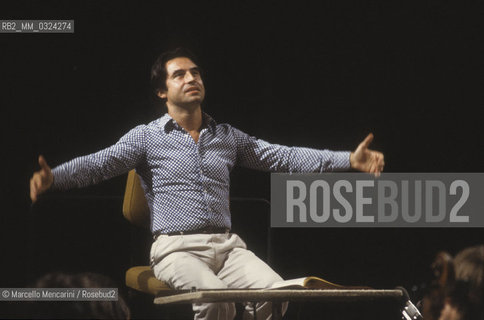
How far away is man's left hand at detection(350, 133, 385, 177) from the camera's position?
318 cm

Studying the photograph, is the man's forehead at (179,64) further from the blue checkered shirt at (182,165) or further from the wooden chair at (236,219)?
the wooden chair at (236,219)

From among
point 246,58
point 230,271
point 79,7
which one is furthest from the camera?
point 246,58

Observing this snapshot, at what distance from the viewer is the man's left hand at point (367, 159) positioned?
318 cm

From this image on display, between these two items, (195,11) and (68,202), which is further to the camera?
(195,11)

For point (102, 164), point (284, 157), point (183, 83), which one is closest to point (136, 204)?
point (102, 164)

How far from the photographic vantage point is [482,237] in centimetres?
405

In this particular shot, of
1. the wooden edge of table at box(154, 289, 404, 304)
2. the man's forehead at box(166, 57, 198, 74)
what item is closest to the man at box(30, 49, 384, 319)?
the man's forehead at box(166, 57, 198, 74)

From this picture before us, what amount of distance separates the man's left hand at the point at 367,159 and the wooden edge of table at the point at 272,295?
73 centimetres

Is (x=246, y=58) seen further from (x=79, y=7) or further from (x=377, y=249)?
(x=377, y=249)

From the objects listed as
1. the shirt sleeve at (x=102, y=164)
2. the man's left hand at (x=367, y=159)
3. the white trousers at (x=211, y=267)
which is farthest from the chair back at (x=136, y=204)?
the man's left hand at (x=367, y=159)

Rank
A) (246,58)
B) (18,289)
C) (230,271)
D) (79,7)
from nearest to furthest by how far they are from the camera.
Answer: (230,271)
(18,289)
(79,7)
(246,58)

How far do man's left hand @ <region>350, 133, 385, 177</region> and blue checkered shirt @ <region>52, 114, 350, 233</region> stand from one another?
5cm

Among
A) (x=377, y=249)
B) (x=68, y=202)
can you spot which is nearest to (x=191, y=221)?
(x=68, y=202)

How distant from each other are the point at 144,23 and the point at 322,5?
3.18ft
